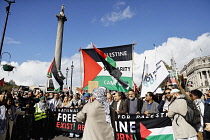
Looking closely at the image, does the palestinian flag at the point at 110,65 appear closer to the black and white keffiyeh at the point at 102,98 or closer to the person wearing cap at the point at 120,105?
the person wearing cap at the point at 120,105

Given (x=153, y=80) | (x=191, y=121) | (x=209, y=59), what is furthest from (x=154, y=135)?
(x=209, y=59)

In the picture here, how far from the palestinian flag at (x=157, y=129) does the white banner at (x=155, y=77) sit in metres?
1.81

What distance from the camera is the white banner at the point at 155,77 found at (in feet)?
21.3

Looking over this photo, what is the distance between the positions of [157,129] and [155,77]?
2455 millimetres

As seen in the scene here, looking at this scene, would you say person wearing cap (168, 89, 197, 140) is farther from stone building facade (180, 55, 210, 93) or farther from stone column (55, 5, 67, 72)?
stone building facade (180, 55, 210, 93)

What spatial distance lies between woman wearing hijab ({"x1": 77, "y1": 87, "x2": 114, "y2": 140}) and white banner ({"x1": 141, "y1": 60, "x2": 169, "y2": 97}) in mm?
4123

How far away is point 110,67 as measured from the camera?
7840mm

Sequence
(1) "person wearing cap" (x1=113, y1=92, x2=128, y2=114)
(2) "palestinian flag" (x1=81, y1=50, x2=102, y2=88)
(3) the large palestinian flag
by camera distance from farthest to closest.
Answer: (2) "palestinian flag" (x1=81, y1=50, x2=102, y2=88)
(3) the large palestinian flag
(1) "person wearing cap" (x1=113, y1=92, x2=128, y2=114)

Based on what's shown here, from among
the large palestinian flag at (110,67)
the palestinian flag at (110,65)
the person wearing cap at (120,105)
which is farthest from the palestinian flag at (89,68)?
the person wearing cap at (120,105)

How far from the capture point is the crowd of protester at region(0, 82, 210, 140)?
3336 millimetres

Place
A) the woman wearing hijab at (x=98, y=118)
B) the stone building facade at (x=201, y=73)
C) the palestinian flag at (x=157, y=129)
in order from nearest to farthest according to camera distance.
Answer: the woman wearing hijab at (x=98, y=118) < the palestinian flag at (x=157, y=129) < the stone building facade at (x=201, y=73)

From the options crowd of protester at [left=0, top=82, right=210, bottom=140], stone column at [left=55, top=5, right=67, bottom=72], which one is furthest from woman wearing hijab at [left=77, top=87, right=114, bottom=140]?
stone column at [left=55, top=5, right=67, bottom=72]

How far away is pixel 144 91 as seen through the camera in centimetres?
687

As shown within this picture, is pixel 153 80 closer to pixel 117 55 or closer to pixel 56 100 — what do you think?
pixel 117 55
